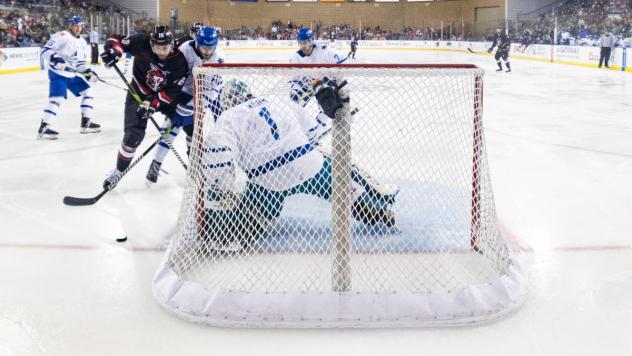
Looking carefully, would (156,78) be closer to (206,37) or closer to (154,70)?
(154,70)

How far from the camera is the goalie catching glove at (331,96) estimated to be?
A: 6.78 ft

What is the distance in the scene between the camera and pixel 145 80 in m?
3.80

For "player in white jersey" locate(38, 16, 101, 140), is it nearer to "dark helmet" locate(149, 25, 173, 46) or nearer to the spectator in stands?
"dark helmet" locate(149, 25, 173, 46)

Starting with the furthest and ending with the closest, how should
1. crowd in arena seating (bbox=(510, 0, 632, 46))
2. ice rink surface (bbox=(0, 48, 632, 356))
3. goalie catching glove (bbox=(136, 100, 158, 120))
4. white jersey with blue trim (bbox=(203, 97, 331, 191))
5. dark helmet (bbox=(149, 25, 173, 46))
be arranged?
crowd in arena seating (bbox=(510, 0, 632, 46)) → goalie catching glove (bbox=(136, 100, 158, 120)) → dark helmet (bbox=(149, 25, 173, 46)) → white jersey with blue trim (bbox=(203, 97, 331, 191)) → ice rink surface (bbox=(0, 48, 632, 356))

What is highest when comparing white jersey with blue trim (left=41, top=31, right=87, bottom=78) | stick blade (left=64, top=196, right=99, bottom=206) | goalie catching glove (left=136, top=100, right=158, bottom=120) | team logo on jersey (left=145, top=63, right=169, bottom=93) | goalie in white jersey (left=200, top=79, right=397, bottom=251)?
white jersey with blue trim (left=41, top=31, right=87, bottom=78)

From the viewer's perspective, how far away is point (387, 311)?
2.07m

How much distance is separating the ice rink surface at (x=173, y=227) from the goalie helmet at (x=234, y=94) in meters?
0.79

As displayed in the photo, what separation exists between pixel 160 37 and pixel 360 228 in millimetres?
1633

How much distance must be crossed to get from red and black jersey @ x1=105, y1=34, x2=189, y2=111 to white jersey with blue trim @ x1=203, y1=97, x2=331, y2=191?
1375 mm

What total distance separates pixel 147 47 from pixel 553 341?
2849 mm

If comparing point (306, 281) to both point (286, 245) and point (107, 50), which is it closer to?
point (286, 245)

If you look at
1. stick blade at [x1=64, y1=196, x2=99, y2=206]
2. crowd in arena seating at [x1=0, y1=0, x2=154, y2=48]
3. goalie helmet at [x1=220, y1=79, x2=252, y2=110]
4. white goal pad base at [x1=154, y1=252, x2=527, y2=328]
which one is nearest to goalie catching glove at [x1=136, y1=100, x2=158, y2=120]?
stick blade at [x1=64, y1=196, x2=99, y2=206]

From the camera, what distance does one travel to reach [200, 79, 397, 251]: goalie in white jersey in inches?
96.6

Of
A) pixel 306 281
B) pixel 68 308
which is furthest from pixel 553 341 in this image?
pixel 68 308
